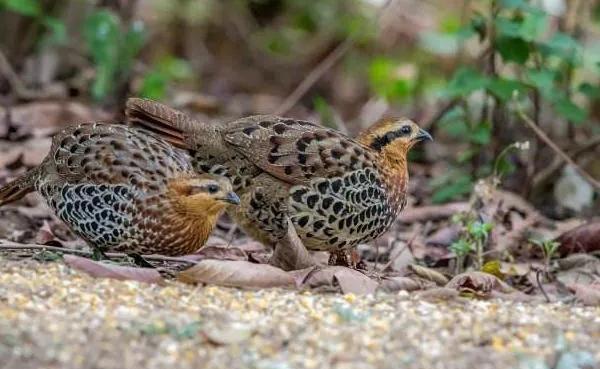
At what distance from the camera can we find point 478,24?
6.24 metres

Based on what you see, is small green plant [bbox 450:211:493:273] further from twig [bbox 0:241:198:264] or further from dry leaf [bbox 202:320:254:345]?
dry leaf [bbox 202:320:254:345]

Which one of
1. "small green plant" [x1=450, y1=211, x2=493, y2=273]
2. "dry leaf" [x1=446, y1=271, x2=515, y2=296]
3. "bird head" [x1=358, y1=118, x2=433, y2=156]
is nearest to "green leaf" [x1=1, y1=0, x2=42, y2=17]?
"bird head" [x1=358, y1=118, x2=433, y2=156]

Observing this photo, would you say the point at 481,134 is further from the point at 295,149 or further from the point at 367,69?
the point at 367,69

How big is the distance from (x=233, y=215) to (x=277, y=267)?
50 cm

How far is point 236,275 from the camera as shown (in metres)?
4.23

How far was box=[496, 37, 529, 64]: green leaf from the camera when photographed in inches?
243

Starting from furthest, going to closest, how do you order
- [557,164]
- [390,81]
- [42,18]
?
[390,81], [42,18], [557,164]

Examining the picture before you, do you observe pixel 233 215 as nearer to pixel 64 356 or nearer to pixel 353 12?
pixel 64 356

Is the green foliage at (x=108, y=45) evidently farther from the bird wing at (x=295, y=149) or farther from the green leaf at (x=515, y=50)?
the bird wing at (x=295, y=149)

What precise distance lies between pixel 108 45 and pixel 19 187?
2.58 m

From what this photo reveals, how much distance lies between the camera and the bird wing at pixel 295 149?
4.91 m

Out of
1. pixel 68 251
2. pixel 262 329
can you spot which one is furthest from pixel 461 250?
A: pixel 262 329

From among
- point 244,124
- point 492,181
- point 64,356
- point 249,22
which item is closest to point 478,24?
point 492,181

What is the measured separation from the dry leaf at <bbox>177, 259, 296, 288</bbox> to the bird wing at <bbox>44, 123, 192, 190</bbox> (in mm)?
488
